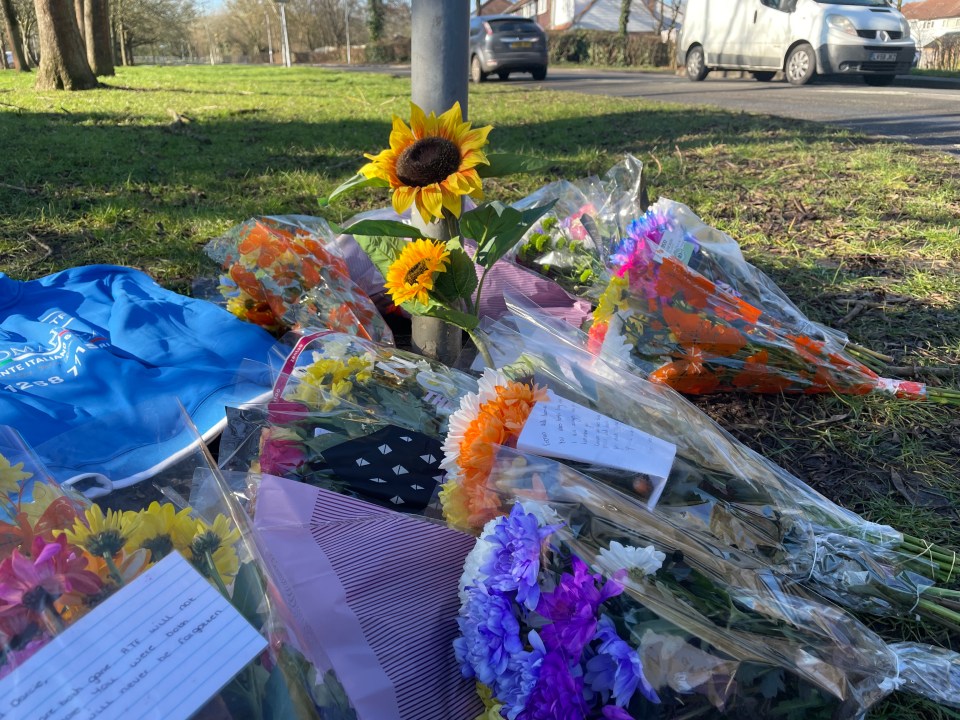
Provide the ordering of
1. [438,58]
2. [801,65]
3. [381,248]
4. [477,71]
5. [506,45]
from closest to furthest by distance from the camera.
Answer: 1. [381,248]
2. [438,58]
3. [801,65]
4. [506,45]
5. [477,71]

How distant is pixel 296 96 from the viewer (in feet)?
33.5

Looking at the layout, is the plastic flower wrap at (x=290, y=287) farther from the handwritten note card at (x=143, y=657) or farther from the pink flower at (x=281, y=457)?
the handwritten note card at (x=143, y=657)

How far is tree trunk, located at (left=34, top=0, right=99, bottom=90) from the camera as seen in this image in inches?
392

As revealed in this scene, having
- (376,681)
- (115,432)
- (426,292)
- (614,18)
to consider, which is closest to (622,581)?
(376,681)

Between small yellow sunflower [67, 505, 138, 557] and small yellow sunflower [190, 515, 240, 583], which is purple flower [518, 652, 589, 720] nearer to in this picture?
small yellow sunflower [190, 515, 240, 583]

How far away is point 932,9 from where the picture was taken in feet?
180

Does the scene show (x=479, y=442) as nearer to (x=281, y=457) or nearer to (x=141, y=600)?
(x=281, y=457)

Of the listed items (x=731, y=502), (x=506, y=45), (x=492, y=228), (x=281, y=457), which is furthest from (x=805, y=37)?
(x=281, y=457)

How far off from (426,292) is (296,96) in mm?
9672

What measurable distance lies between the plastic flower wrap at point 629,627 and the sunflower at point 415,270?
59cm

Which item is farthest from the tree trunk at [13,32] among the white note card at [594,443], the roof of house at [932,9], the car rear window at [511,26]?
the roof of house at [932,9]

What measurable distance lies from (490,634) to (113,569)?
1.66 feet

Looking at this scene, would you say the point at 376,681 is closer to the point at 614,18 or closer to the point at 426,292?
the point at 426,292

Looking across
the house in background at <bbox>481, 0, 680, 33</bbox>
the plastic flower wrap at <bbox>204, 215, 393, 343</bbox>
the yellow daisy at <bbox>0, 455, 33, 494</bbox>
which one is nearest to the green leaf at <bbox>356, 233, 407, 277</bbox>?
the plastic flower wrap at <bbox>204, 215, 393, 343</bbox>
